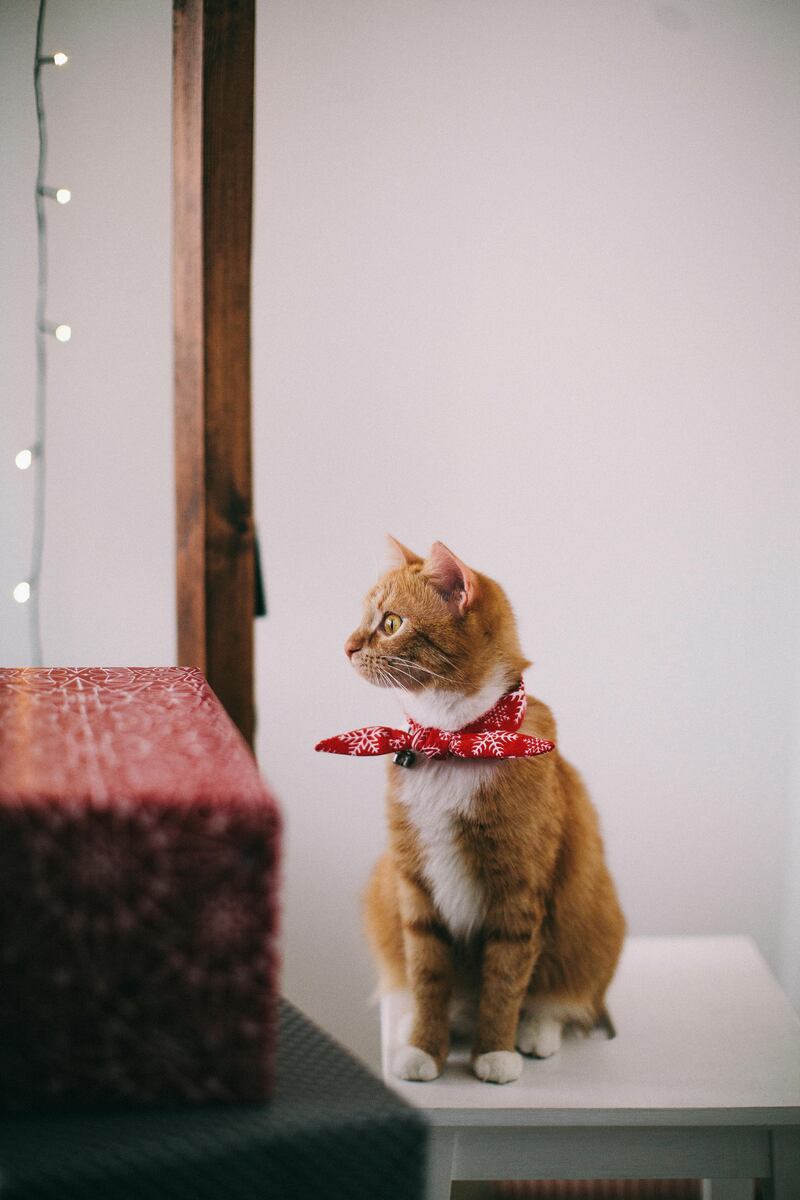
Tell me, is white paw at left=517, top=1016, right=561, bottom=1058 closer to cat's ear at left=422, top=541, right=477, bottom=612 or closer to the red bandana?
the red bandana

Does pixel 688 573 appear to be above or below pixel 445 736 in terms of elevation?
above

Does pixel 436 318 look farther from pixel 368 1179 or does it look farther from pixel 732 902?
pixel 368 1179

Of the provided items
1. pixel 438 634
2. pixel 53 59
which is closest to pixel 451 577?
pixel 438 634

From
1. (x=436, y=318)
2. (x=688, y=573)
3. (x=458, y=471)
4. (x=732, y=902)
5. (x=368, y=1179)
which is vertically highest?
(x=436, y=318)

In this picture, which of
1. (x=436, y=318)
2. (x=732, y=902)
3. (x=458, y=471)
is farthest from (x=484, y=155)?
(x=732, y=902)

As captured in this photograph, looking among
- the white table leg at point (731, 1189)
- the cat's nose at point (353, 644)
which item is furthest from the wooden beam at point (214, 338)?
the white table leg at point (731, 1189)

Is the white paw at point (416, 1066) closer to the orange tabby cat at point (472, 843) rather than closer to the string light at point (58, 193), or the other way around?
the orange tabby cat at point (472, 843)

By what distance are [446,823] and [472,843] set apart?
3cm

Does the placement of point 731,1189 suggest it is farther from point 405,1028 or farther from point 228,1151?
point 228,1151

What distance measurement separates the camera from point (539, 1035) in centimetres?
97

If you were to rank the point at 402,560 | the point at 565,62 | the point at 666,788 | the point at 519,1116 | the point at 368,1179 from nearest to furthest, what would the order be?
the point at 368,1179
the point at 519,1116
the point at 402,560
the point at 565,62
the point at 666,788

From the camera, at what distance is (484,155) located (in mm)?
1425

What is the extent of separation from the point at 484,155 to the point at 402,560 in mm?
761

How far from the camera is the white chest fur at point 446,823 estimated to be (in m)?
0.88
